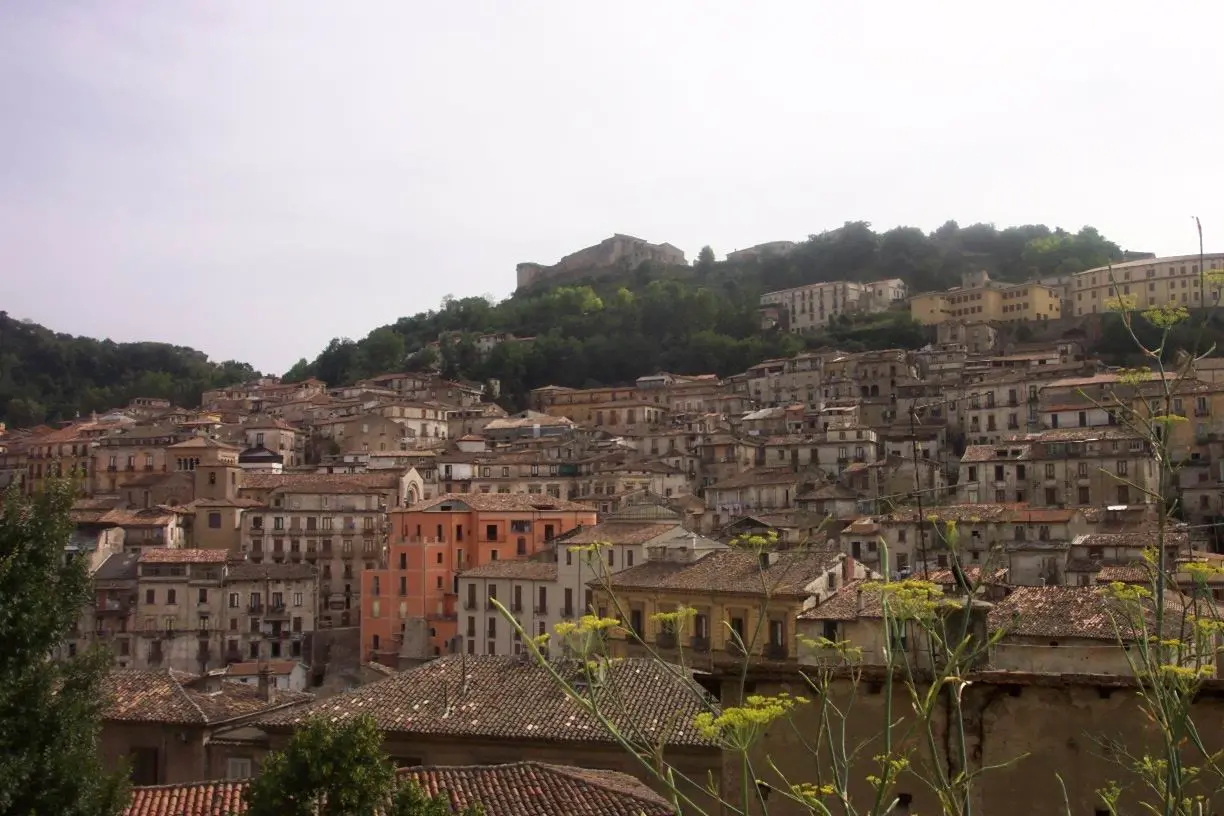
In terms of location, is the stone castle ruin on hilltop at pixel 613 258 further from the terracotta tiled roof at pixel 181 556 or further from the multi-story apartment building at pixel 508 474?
the terracotta tiled roof at pixel 181 556

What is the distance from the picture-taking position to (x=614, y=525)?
148 ft

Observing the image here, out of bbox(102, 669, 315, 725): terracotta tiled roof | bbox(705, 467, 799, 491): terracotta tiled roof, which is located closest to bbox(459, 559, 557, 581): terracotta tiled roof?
bbox(102, 669, 315, 725): terracotta tiled roof

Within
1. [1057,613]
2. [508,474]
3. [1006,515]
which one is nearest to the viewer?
[1057,613]

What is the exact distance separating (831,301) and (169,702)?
9088 cm

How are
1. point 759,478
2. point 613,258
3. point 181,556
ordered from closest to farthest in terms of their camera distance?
point 181,556
point 759,478
point 613,258

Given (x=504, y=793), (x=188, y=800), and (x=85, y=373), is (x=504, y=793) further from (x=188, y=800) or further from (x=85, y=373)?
(x=85, y=373)

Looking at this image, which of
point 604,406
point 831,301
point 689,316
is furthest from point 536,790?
point 831,301

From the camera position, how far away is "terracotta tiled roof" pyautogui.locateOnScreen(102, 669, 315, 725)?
21.2m

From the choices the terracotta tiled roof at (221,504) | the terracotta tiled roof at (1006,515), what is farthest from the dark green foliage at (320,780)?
the terracotta tiled roof at (221,504)

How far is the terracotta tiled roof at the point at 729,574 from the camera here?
28.5 metres

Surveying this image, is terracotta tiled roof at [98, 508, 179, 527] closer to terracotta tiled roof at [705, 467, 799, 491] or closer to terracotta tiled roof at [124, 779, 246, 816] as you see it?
terracotta tiled roof at [705, 467, 799, 491]

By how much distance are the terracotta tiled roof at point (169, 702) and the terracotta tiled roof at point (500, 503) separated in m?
24.1

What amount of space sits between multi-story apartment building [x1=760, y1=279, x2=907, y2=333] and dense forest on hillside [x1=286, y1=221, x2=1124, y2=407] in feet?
14.3

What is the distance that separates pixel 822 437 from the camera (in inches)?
2484
